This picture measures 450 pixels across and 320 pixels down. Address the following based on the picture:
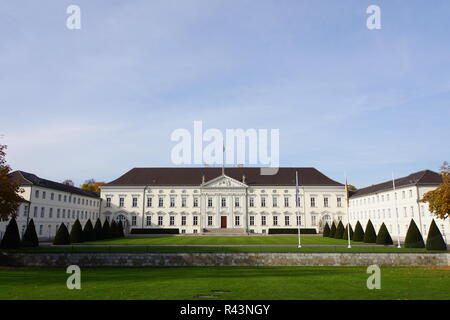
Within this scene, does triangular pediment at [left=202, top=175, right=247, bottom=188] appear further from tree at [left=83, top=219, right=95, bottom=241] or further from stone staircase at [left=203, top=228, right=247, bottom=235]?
tree at [left=83, top=219, right=95, bottom=241]

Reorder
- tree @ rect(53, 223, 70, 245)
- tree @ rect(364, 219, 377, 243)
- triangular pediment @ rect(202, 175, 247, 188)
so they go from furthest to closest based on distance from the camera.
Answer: triangular pediment @ rect(202, 175, 247, 188) → tree @ rect(364, 219, 377, 243) → tree @ rect(53, 223, 70, 245)

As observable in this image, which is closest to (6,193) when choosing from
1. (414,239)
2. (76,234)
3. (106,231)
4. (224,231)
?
(76,234)

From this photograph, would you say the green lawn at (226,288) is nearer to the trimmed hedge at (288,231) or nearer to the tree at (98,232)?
the tree at (98,232)

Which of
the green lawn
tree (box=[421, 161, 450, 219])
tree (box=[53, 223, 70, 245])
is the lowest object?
the green lawn

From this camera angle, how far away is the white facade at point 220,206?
196 feet

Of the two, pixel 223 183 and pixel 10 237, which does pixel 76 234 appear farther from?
pixel 223 183

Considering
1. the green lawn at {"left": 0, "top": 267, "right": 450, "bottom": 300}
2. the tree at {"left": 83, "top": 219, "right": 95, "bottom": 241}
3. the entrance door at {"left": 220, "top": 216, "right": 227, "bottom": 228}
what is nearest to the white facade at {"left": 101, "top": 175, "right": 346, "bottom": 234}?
the entrance door at {"left": 220, "top": 216, "right": 227, "bottom": 228}

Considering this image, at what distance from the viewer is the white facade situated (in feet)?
196

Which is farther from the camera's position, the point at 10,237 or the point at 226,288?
the point at 10,237

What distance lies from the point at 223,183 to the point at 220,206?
14.2 feet

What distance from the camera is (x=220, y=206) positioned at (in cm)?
5991

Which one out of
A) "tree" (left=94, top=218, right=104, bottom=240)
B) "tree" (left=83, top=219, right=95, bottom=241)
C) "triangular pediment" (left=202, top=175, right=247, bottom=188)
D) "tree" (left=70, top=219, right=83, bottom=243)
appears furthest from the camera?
"triangular pediment" (left=202, top=175, right=247, bottom=188)

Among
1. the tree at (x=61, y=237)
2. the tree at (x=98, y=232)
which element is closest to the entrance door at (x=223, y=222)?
the tree at (x=98, y=232)
